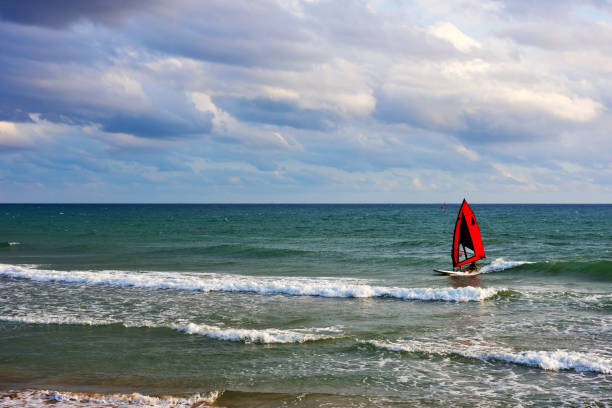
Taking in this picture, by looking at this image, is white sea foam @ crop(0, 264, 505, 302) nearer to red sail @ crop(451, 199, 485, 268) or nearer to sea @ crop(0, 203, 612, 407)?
sea @ crop(0, 203, 612, 407)

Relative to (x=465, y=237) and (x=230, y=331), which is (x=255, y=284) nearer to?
(x=230, y=331)

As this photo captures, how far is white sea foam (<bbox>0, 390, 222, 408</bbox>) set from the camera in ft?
30.5

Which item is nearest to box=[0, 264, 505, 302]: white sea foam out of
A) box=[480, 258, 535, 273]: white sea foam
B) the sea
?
the sea

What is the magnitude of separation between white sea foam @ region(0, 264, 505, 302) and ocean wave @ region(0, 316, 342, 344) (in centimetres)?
573

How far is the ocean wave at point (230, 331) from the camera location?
13688 mm

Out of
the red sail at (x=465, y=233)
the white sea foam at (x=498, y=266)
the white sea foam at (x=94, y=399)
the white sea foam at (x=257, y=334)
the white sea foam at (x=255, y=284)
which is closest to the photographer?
the white sea foam at (x=94, y=399)

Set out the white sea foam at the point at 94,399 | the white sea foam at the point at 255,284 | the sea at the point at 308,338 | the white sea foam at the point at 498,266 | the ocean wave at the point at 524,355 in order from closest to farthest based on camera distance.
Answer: the white sea foam at the point at 94,399, the sea at the point at 308,338, the ocean wave at the point at 524,355, the white sea foam at the point at 255,284, the white sea foam at the point at 498,266

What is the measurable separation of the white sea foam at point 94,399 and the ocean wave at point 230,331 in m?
3.85

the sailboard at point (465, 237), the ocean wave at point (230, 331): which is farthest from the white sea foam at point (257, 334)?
the sailboard at point (465, 237)

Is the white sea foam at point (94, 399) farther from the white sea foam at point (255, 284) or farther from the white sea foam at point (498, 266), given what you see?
the white sea foam at point (498, 266)

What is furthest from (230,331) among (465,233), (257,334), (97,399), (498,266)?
(498,266)

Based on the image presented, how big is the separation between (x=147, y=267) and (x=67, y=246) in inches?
669

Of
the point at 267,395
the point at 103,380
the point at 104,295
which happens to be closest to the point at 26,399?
the point at 103,380

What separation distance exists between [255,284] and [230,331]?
7688mm
